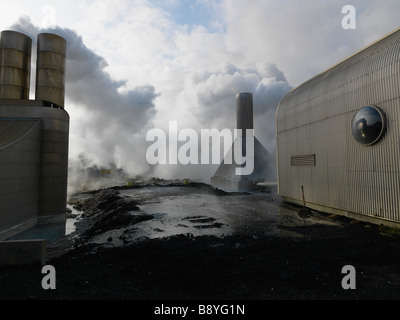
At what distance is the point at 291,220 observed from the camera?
16.0 m

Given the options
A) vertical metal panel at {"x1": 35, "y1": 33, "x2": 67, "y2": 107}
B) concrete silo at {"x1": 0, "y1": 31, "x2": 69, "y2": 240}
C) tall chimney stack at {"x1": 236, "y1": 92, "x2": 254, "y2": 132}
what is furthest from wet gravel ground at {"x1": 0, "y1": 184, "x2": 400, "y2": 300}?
tall chimney stack at {"x1": 236, "y1": 92, "x2": 254, "y2": 132}

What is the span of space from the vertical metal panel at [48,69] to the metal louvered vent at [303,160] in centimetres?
2229

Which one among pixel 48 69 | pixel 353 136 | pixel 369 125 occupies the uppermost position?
pixel 48 69

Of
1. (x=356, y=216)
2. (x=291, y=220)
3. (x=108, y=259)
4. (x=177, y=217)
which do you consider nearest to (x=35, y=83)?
(x=177, y=217)

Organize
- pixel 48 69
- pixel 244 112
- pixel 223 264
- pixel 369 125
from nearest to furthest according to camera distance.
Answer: pixel 223 264 → pixel 369 125 → pixel 48 69 → pixel 244 112

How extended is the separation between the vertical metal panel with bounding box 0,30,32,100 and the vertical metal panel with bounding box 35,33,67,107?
122 cm

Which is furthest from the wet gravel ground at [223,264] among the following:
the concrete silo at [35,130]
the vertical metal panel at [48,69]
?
the vertical metal panel at [48,69]

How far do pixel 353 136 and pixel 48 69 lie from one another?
2498 centimetres

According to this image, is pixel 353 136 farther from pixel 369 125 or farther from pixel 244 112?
pixel 244 112

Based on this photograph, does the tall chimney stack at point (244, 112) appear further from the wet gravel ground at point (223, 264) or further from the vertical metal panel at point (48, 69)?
the vertical metal panel at point (48, 69)

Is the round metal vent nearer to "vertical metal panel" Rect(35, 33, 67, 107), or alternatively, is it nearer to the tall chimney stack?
"vertical metal panel" Rect(35, 33, 67, 107)

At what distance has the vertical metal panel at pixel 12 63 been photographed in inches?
758

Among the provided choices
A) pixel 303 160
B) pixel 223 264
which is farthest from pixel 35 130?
pixel 303 160

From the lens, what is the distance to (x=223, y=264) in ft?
28.0
